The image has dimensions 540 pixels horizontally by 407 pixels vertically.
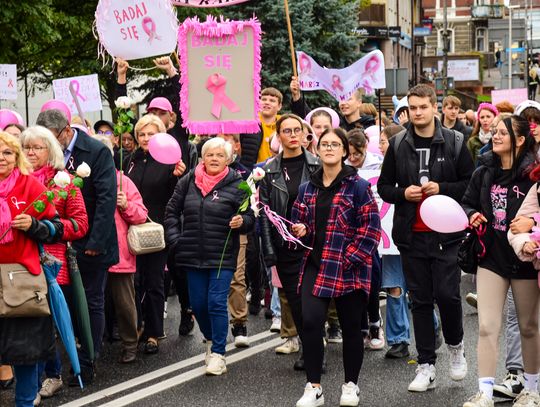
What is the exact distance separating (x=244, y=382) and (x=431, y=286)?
5.03 ft

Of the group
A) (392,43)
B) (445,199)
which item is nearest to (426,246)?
(445,199)

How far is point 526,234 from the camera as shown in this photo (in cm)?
689

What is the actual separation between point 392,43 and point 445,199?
6028 cm

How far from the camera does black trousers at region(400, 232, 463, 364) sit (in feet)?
25.9

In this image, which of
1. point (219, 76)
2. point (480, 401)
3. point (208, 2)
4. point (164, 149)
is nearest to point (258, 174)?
point (164, 149)

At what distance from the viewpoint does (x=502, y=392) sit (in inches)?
301


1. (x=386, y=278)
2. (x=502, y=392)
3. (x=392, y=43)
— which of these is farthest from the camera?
(x=392, y=43)

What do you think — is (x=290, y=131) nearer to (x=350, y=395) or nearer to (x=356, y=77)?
(x=350, y=395)

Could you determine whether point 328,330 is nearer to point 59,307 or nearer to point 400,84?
point 59,307

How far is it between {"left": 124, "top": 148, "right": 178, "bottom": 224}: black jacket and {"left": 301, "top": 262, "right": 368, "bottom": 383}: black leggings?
2.78 m

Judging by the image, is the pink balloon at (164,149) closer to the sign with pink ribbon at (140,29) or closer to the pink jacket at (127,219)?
the pink jacket at (127,219)

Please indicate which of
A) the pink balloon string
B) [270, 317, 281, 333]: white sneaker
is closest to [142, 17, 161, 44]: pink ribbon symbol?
the pink balloon string

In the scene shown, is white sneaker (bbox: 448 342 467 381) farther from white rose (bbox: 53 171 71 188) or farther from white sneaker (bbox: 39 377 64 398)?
white rose (bbox: 53 171 71 188)

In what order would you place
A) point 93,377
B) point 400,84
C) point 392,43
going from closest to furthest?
point 93,377 < point 400,84 < point 392,43
